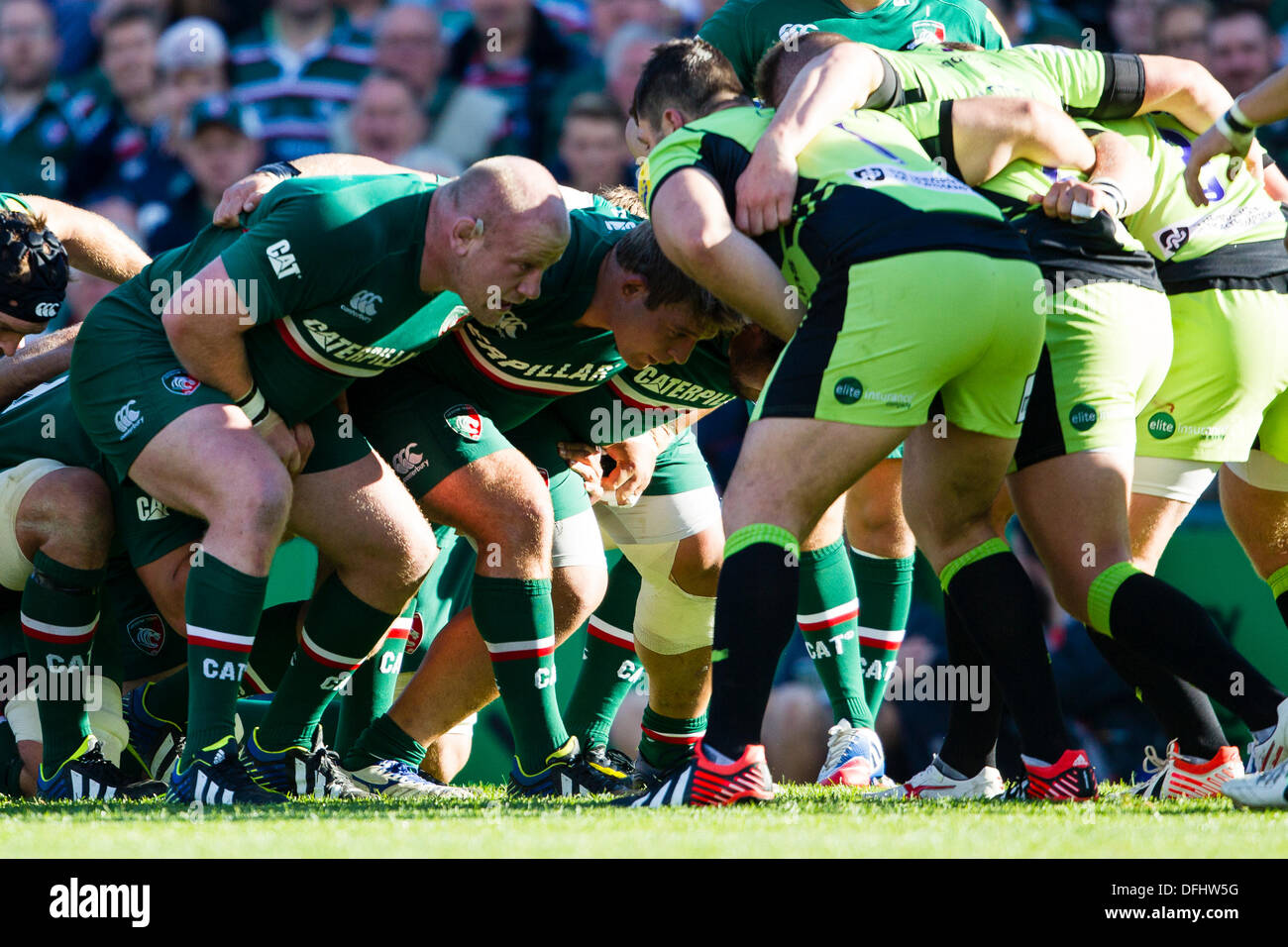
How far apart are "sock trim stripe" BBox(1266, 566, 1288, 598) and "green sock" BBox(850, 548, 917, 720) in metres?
1.11

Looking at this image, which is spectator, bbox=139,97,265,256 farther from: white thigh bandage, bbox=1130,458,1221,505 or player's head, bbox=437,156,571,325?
white thigh bandage, bbox=1130,458,1221,505

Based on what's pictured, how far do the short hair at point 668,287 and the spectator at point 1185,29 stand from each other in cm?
476

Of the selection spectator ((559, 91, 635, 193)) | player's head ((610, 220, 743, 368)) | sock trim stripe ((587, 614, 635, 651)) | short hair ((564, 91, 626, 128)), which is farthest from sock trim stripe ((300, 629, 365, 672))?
short hair ((564, 91, 626, 128))

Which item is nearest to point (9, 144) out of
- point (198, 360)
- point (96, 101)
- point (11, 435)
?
point (96, 101)

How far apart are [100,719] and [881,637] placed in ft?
8.04

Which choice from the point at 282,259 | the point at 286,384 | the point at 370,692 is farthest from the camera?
the point at 370,692

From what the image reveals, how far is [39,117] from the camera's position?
28.6 ft

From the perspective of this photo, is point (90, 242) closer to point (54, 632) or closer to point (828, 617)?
point (54, 632)

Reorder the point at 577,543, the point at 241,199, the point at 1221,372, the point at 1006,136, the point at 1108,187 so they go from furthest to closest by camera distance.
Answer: the point at 577,543, the point at 241,199, the point at 1221,372, the point at 1108,187, the point at 1006,136

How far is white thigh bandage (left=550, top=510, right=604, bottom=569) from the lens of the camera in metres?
4.35

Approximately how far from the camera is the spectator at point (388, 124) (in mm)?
8305

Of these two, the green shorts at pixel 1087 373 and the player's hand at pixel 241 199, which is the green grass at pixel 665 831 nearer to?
the green shorts at pixel 1087 373

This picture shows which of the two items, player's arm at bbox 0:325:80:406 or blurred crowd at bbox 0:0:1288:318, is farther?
blurred crowd at bbox 0:0:1288:318

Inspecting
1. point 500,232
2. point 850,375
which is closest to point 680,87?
point 500,232
